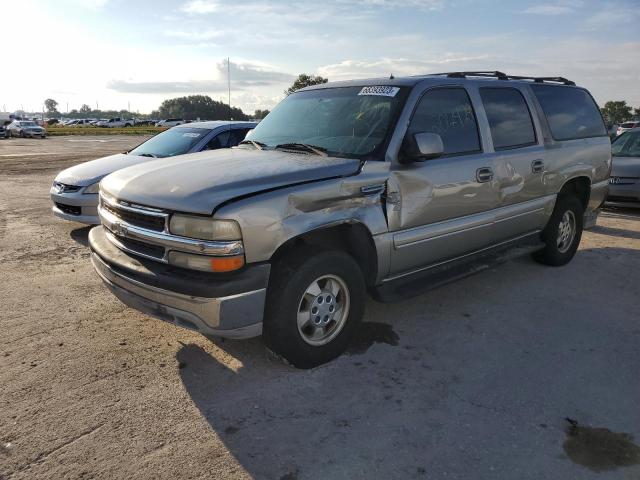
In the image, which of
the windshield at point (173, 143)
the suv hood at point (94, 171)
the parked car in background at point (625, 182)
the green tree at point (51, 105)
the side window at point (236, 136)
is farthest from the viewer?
the green tree at point (51, 105)

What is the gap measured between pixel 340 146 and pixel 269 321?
1.45m

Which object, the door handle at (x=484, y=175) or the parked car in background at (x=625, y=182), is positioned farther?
the parked car in background at (x=625, y=182)

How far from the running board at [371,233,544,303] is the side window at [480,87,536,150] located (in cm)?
101

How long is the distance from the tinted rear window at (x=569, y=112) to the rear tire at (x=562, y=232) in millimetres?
738

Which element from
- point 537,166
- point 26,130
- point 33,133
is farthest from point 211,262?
point 26,130

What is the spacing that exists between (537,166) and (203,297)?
3703 mm

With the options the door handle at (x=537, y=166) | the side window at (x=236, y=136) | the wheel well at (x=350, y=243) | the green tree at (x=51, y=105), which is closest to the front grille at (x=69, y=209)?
the side window at (x=236, y=136)

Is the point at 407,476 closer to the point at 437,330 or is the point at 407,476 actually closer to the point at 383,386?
the point at 383,386

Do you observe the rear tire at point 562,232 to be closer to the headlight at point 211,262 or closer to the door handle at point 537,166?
the door handle at point 537,166

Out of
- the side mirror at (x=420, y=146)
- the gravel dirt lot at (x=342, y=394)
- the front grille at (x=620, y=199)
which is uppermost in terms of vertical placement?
the side mirror at (x=420, y=146)

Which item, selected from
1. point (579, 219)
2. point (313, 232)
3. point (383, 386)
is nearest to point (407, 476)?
point (383, 386)

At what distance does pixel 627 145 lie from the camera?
991cm

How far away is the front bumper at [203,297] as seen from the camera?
116 inches

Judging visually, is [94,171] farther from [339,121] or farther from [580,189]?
[580,189]
